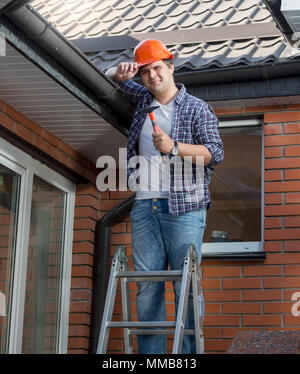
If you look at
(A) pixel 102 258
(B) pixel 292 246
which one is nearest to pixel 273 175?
(B) pixel 292 246

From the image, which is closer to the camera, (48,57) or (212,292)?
(48,57)

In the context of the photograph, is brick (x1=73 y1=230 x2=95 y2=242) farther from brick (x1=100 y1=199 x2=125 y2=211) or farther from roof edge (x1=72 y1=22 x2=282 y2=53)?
roof edge (x1=72 y1=22 x2=282 y2=53)

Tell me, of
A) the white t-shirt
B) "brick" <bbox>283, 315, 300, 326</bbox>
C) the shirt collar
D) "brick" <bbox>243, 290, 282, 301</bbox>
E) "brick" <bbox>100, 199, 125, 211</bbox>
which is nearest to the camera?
the white t-shirt

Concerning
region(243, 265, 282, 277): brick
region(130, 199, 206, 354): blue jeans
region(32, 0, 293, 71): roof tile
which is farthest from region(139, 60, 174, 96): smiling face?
region(243, 265, 282, 277): brick

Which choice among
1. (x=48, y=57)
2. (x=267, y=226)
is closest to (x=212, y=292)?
(x=267, y=226)

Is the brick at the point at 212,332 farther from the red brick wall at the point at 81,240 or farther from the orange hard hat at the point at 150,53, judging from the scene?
the orange hard hat at the point at 150,53

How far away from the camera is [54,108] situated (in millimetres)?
5781

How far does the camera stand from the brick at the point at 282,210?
6.47m

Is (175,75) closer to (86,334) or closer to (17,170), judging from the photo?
(17,170)

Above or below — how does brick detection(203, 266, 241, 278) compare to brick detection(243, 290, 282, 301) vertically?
above

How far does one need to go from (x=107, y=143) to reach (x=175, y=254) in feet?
5.20

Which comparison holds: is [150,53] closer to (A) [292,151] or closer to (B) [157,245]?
(B) [157,245]

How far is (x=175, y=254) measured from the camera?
5.15 metres

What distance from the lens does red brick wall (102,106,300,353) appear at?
6344 mm
